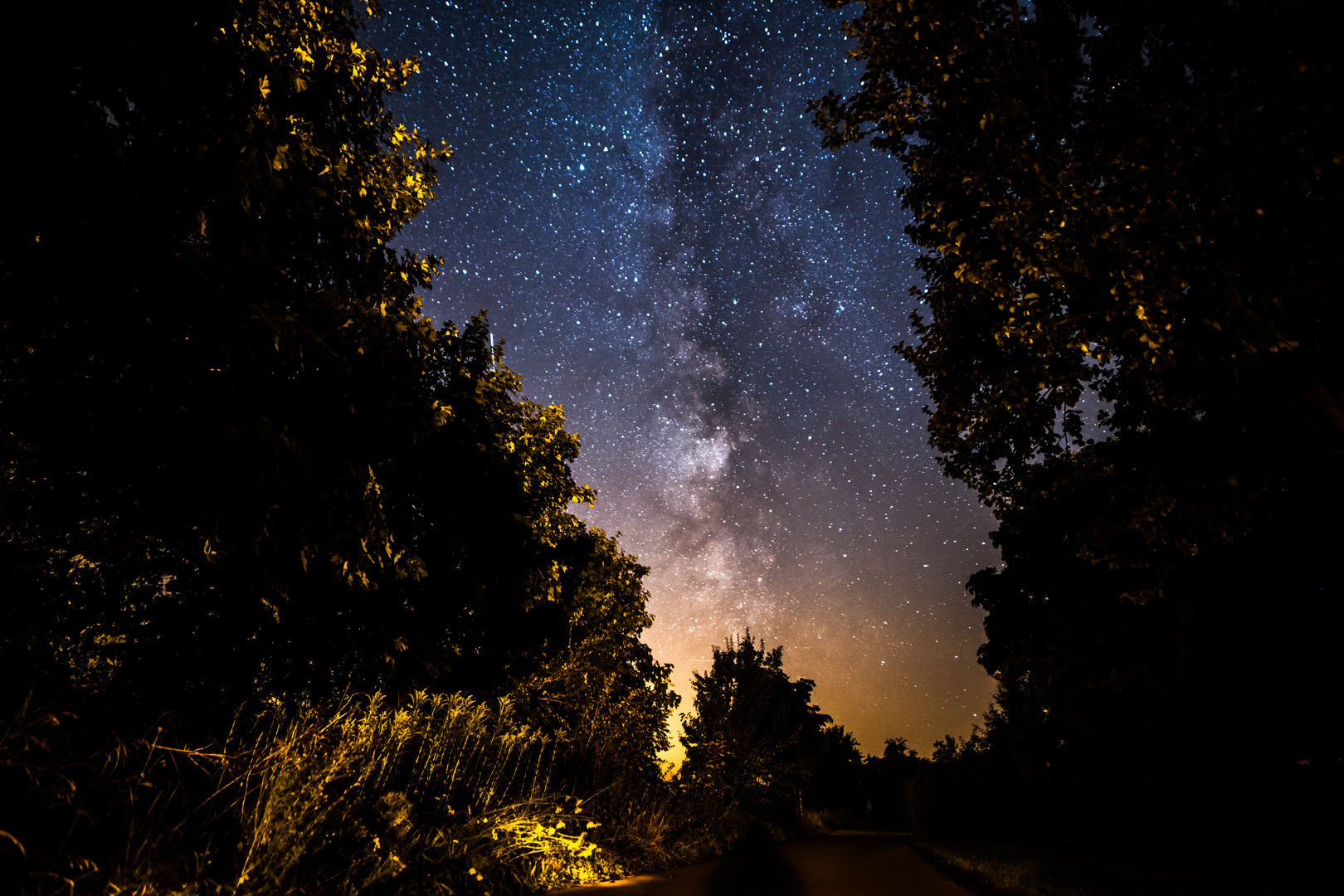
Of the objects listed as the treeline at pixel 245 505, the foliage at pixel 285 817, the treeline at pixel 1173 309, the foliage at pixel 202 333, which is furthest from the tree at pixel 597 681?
the treeline at pixel 1173 309

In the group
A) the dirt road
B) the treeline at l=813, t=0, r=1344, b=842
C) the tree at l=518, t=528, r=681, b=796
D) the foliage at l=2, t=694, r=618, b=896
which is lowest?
the dirt road

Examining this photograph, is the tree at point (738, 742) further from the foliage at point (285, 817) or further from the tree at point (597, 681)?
the foliage at point (285, 817)

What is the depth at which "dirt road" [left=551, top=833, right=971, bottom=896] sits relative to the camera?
698cm

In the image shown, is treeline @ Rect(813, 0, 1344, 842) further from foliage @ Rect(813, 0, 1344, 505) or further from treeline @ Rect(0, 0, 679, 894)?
treeline @ Rect(0, 0, 679, 894)

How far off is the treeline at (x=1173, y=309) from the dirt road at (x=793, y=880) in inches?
256

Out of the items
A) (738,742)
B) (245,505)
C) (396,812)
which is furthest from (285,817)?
(738,742)

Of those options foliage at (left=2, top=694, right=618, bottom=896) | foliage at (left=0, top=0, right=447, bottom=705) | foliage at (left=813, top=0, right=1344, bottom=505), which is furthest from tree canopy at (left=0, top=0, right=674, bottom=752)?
foliage at (left=813, top=0, right=1344, bottom=505)

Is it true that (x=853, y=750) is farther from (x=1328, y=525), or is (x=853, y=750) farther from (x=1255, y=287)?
(x=1255, y=287)

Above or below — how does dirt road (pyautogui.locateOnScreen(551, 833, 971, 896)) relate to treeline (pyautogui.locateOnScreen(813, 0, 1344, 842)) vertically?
below

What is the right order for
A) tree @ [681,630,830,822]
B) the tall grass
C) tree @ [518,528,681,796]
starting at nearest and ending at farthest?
the tall grass, tree @ [518,528,681,796], tree @ [681,630,830,822]

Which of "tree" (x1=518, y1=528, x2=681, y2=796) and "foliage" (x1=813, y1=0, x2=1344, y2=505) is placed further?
"tree" (x1=518, y1=528, x2=681, y2=796)

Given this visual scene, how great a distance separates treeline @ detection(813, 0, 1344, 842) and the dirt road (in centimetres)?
650

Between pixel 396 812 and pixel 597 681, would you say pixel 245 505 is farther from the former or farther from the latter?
pixel 597 681

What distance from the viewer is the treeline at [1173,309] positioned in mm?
6418
